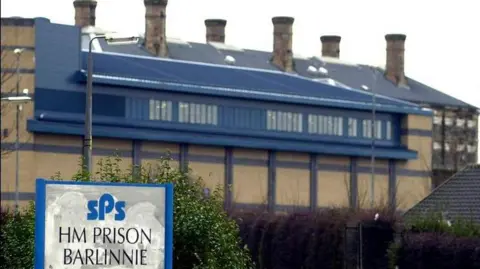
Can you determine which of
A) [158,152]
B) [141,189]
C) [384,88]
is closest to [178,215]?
[141,189]

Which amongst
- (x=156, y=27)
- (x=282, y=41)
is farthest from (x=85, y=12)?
(x=282, y=41)

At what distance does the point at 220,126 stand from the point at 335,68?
29.5m

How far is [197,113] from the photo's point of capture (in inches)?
4572

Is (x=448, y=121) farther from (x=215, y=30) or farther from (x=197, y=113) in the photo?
(x=197, y=113)

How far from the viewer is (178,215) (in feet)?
120

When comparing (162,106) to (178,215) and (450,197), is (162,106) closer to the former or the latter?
(450,197)

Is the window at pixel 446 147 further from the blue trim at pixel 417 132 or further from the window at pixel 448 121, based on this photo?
the blue trim at pixel 417 132

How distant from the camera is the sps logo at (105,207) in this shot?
26.7 metres

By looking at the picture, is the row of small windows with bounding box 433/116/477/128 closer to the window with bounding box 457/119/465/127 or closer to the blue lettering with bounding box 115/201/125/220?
the window with bounding box 457/119/465/127

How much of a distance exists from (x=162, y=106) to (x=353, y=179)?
1627cm

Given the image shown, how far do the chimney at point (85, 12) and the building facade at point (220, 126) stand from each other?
607 cm

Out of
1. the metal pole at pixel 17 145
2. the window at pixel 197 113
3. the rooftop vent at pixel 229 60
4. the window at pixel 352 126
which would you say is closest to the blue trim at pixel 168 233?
the metal pole at pixel 17 145

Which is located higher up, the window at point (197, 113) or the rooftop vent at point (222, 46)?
the rooftop vent at point (222, 46)

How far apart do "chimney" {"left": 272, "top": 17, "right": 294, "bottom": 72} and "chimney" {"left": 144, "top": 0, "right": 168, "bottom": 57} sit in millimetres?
12659
